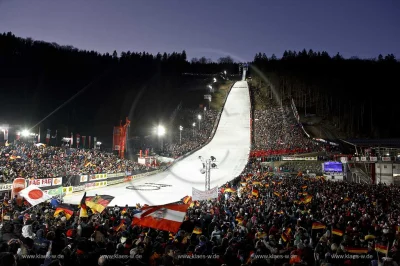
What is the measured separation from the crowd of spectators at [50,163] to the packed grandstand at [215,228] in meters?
0.08

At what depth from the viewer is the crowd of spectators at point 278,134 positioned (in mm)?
39750

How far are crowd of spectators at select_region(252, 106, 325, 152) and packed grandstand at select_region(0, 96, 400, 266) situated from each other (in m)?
17.0

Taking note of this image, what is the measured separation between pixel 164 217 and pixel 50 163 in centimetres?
2131

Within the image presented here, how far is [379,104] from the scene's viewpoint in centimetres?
7456

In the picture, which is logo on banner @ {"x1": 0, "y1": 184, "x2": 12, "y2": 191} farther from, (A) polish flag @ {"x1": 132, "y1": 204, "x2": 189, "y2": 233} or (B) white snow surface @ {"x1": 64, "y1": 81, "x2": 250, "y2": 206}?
(A) polish flag @ {"x1": 132, "y1": 204, "x2": 189, "y2": 233}

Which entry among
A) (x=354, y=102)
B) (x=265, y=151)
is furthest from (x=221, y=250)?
(x=354, y=102)

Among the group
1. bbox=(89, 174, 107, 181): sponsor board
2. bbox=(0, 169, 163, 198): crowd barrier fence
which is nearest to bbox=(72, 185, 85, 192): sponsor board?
bbox=(0, 169, 163, 198): crowd barrier fence

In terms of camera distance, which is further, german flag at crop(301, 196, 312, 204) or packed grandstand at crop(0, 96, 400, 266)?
german flag at crop(301, 196, 312, 204)

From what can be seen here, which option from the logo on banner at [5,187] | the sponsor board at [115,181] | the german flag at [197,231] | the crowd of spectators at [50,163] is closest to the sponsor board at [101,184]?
the sponsor board at [115,181]

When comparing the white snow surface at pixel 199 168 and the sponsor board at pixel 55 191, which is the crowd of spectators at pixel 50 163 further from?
the white snow surface at pixel 199 168

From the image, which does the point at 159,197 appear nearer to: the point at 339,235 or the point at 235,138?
the point at 339,235

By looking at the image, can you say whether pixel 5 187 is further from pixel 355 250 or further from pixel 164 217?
pixel 355 250

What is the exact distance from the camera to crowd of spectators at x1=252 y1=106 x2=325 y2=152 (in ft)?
130

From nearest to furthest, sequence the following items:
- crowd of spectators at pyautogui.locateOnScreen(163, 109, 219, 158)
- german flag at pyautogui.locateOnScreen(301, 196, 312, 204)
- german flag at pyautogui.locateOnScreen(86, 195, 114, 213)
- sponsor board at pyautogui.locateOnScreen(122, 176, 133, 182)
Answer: german flag at pyautogui.locateOnScreen(86, 195, 114, 213) < german flag at pyautogui.locateOnScreen(301, 196, 312, 204) < sponsor board at pyautogui.locateOnScreen(122, 176, 133, 182) < crowd of spectators at pyautogui.locateOnScreen(163, 109, 219, 158)
